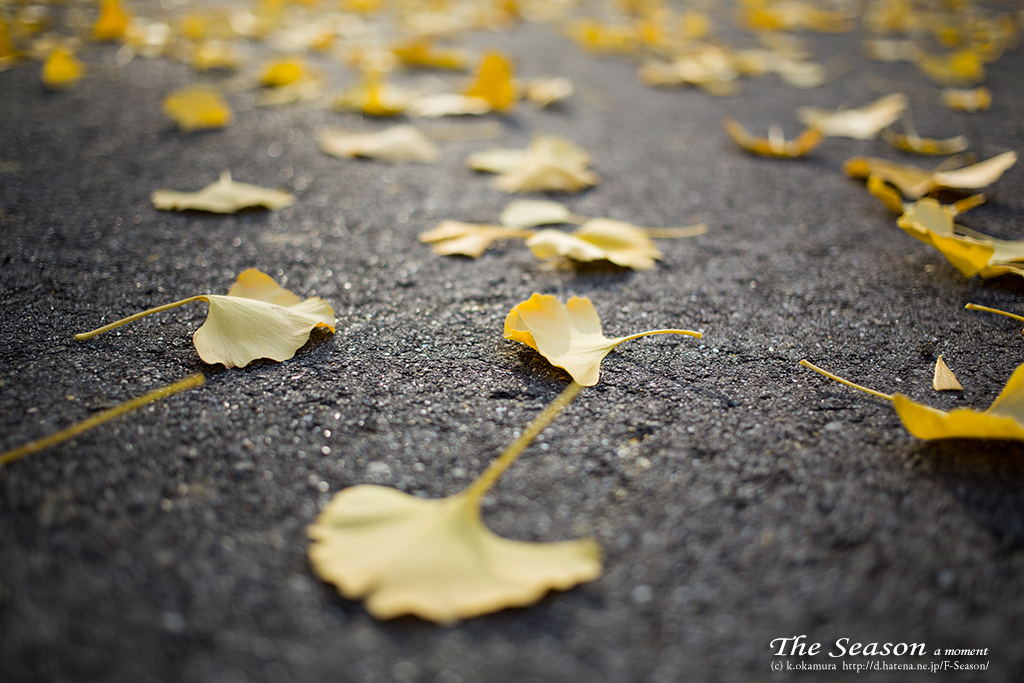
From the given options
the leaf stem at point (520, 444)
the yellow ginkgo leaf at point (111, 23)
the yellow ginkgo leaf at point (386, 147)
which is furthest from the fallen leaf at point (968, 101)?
the yellow ginkgo leaf at point (111, 23)

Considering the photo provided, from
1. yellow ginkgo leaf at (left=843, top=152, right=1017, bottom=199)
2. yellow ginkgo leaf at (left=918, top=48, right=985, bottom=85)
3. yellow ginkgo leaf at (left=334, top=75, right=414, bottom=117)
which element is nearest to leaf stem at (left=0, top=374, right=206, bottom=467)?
yellow ginkgo leaf at (left=334, top=75, right=414, bottom=117)

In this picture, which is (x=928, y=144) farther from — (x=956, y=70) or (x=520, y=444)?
(x=520, y=444)

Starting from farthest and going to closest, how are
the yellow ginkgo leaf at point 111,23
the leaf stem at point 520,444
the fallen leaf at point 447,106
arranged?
1. the yellow ginkgo leaf at point 111,23
2. the fallen leaf at point 447,106
3. the leaf stem at point 520,444

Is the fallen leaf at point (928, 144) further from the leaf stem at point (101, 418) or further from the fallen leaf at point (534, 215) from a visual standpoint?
the leaf stem at point (101, 418)

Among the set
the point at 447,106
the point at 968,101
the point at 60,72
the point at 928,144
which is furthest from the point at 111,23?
the point at 968,101

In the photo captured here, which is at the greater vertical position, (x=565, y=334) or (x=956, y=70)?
(x=956, y=70)

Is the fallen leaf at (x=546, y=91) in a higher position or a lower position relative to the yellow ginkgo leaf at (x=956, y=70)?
lower
